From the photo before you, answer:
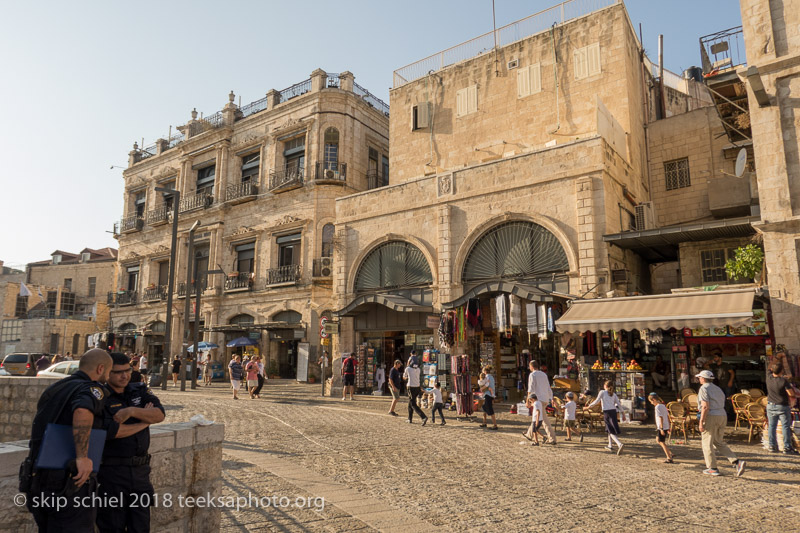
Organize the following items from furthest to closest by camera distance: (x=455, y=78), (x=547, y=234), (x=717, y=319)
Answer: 1. (x=455, y=78)
2. (x=547, y=234)
3. (x=717, y=319)

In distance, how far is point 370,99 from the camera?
2870 centimetres

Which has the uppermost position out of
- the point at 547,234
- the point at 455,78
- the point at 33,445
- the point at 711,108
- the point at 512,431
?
the point at 455,78

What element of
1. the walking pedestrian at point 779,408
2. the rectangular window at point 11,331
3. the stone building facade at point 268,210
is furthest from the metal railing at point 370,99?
the rectangular window at point 11,331

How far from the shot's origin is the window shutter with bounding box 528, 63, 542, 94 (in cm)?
1906

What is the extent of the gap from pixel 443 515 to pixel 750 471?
5.47 meters

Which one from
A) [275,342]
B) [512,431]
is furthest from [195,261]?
[512,431]

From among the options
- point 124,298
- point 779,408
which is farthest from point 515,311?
point 124,298

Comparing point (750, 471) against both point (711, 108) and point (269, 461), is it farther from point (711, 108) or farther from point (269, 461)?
point (711, 108)

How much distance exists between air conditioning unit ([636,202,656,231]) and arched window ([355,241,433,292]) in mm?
7378

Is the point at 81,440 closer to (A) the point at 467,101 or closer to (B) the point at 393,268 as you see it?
(B) the point at 393,268

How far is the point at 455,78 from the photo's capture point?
21062 millimetres

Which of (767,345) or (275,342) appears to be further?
(275,342)

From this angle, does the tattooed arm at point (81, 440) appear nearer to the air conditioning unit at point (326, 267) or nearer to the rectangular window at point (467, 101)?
the rectangular window at point (467, 101)

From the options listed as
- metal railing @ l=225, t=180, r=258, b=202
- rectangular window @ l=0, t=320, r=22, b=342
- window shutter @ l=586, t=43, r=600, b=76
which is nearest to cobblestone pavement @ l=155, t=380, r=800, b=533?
window shutter @ l=586, t=43, r=600, b=76
